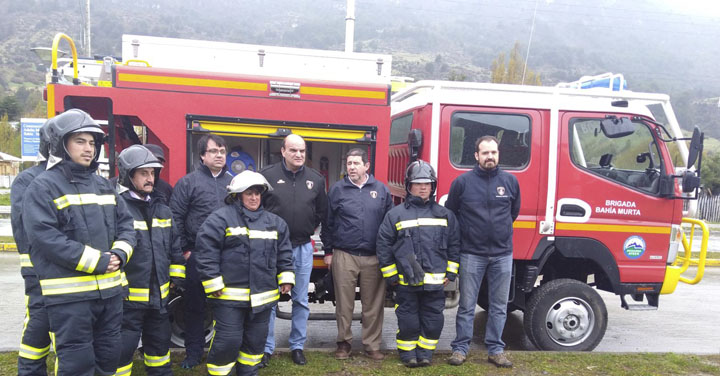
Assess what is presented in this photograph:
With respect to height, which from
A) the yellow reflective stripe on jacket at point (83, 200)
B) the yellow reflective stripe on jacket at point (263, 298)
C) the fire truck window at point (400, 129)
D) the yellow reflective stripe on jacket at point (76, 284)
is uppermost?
the fire truck window at point (400, 129)

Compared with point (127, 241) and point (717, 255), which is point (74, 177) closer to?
point (127, 241)

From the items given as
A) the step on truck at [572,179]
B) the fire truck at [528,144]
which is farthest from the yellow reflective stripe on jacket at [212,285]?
the step on truck at [572,179]

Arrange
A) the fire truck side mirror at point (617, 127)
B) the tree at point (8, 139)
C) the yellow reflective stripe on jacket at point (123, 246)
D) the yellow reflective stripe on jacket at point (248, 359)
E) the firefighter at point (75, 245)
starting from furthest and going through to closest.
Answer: the tree at point (8, 139), the fire truck side mirror at point (617, 127), the yellow reflective stripe on jacket at point (248, 359), the yellow reflective stripe on jacket at point (123, 246), the firefighter at point (75, 245)

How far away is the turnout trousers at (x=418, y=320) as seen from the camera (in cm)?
430

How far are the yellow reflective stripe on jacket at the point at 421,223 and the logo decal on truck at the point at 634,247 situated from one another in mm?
1915

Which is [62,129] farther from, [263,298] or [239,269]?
[263,298]

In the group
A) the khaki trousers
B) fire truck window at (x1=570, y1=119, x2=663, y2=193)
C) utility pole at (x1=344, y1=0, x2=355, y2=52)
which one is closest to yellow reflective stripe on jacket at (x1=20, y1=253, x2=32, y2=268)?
the khaki trousers

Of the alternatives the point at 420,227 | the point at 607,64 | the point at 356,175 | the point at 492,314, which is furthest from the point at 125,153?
the point at 607,64

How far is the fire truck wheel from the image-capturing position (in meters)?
4.87

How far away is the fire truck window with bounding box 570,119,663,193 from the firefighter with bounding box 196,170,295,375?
2.92 meters

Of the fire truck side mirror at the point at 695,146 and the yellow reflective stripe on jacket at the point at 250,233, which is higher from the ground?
the fire truck side mirror at the point at 695,146

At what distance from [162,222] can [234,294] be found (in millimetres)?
719

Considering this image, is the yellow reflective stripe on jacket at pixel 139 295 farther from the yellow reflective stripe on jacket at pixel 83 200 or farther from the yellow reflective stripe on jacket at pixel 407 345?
the yellow reflective stripe on jacket at pixel 407 345

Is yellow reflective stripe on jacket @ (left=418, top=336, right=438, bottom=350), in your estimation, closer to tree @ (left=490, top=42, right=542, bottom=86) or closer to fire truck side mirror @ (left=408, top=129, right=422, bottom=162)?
fire truck side mirror @ (left=408, top=129, right=422, bottom=162)
